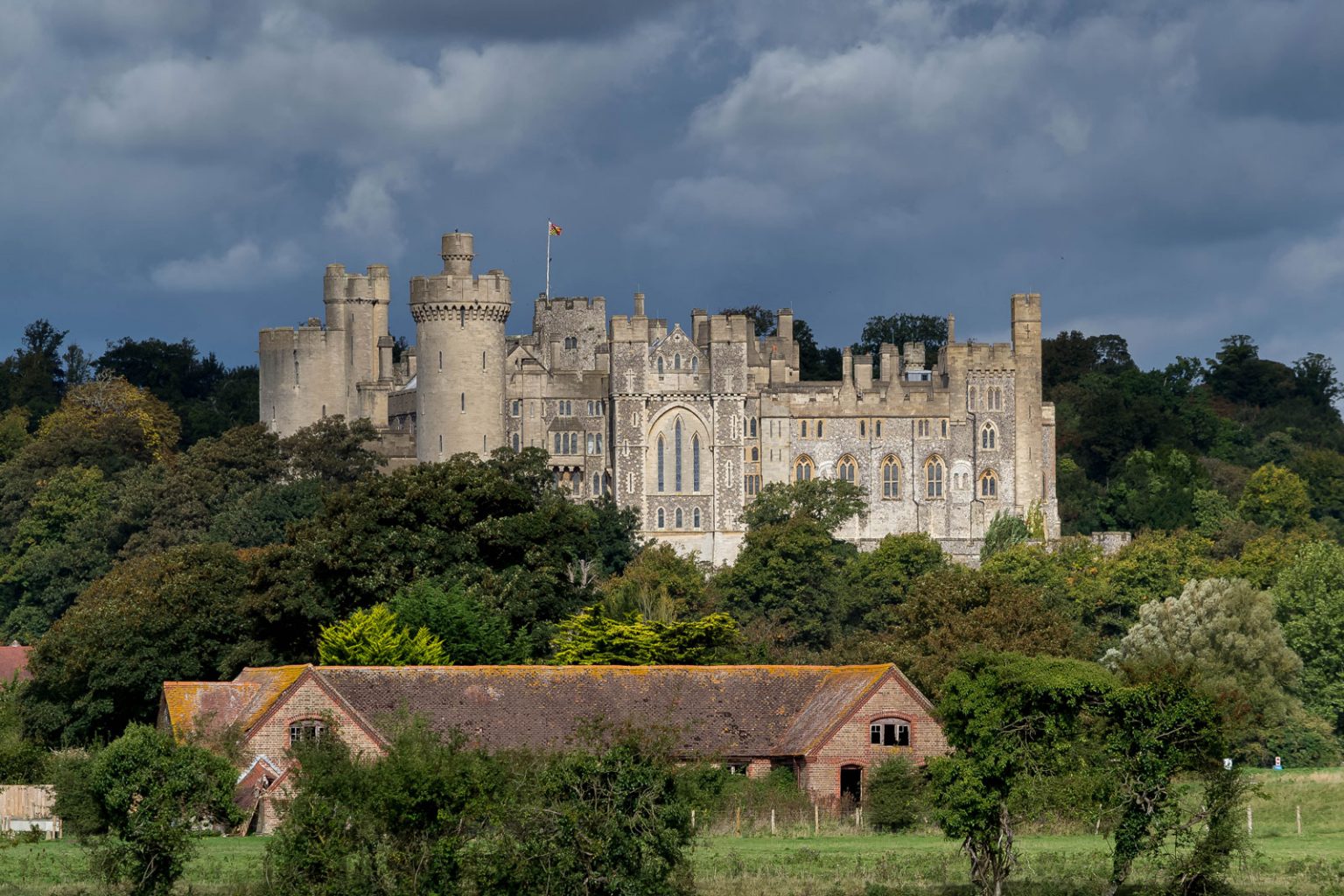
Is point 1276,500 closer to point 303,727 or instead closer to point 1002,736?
point 303,727

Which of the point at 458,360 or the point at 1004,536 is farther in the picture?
the point at 1004,536

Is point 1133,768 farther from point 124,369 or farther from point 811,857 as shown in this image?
point 124,369

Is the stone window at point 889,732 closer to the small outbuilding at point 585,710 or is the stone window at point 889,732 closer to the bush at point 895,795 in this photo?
the small outbuilding at point 585,710

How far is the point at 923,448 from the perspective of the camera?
109062 mm

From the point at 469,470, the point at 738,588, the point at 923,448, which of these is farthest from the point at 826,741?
the point at 923,448

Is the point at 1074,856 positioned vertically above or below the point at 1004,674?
below

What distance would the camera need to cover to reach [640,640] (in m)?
67.9

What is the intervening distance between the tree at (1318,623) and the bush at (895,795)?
28.8m

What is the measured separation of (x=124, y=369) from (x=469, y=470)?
209 feet

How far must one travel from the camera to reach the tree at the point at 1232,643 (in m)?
76.9

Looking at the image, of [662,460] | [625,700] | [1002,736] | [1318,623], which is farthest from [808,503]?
[1002,736]

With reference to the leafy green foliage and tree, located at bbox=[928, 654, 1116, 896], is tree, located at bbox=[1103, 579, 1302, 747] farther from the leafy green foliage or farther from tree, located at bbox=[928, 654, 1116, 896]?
the leafy green foliage

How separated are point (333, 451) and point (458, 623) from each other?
40.5 meters

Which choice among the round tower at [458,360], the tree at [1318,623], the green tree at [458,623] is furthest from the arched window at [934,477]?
the green tree at [458,623]
